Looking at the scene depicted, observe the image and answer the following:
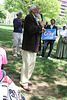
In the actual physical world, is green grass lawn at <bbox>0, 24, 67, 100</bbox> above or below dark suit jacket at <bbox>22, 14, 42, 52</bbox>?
below

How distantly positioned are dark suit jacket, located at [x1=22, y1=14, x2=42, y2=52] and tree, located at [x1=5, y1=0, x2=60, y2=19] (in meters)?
18.3

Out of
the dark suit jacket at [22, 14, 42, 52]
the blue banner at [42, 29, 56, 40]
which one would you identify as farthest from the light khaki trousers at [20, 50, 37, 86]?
the blue banner at [42, 29, 56, 40]

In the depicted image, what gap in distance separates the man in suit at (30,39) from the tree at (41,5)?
18.2m

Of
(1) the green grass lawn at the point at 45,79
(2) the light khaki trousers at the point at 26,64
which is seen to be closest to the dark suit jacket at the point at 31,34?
(2) the light khaki trousers at the point at 26,64

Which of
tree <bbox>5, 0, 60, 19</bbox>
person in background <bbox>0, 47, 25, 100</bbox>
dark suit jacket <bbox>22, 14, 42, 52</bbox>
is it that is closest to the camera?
person in background <bbox>0, 47, 25, 100</bbox>

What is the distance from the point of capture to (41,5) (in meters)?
22.1

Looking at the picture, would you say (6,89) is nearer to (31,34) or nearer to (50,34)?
(31,34)

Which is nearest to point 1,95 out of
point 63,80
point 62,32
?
point 63,80

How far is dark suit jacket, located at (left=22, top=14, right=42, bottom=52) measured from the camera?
128 inches

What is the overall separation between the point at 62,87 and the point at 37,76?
2.99ft

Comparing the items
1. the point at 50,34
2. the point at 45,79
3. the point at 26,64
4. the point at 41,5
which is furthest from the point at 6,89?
Result: the point at 41,5

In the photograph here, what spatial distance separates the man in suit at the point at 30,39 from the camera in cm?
327

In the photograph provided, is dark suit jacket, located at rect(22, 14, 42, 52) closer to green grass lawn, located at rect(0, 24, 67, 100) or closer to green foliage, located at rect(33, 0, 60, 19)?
green grass lawn, located at rect(0, 24, 67, 100)

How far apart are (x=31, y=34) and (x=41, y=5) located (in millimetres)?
19898
